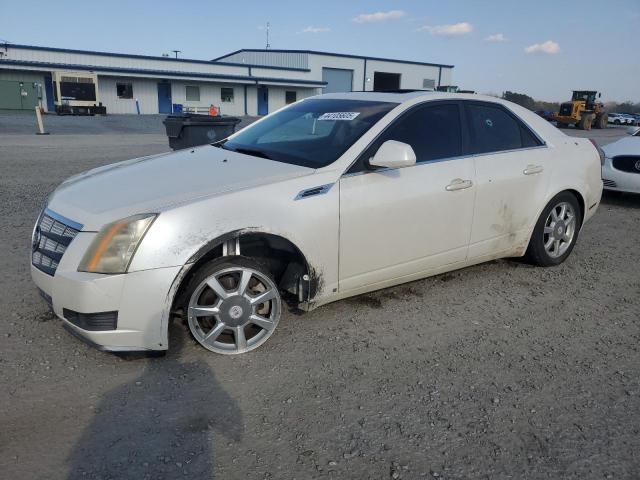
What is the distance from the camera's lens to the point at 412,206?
375 cm

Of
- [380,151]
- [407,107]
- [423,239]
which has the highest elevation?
[407,107]

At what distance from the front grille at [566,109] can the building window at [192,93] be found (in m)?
28.0

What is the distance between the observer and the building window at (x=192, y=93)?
138 feet

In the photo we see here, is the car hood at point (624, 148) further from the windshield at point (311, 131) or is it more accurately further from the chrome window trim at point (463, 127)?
the windshield at point (311, 131)

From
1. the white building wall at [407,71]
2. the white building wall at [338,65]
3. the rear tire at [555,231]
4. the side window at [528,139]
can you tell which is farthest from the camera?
the white building wall at [407,71]

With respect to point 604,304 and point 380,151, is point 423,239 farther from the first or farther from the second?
point 604,304

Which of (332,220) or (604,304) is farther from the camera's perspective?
(604,304)

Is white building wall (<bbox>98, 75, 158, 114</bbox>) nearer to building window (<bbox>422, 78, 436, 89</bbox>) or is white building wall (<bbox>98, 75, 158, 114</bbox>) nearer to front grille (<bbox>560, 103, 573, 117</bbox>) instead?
building window (<bbox>422, 78, 436, 89</bbox>)

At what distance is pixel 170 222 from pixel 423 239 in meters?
1.92

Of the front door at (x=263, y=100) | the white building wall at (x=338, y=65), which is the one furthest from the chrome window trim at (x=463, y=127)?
the white building wall at (x=338, y=65)

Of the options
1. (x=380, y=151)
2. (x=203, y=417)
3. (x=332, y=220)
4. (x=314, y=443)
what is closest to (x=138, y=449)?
(x=203, y=417)

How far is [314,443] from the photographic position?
249cm

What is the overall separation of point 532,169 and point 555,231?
0.75 metres

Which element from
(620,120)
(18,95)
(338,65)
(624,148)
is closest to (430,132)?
(624,148)
